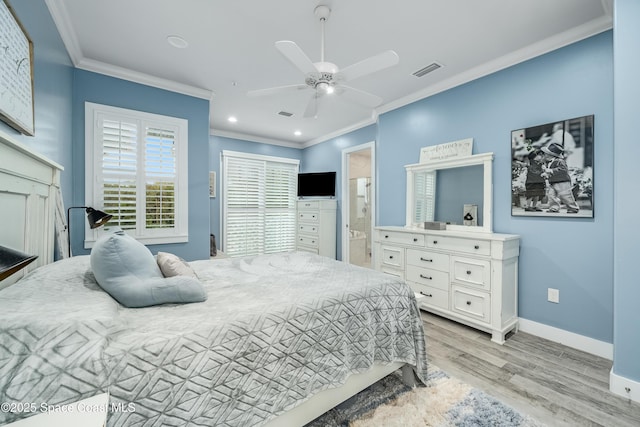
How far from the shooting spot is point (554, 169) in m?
2.41

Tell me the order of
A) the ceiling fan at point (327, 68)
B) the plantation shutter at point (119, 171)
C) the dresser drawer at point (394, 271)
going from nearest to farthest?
1. the ceiling fan at point (327, 68)
2. the plantation shutter at point (119, 171)
3. the dresser drawer at point (394, 271)

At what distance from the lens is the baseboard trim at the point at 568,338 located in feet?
7.16

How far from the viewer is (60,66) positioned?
90.3 inches

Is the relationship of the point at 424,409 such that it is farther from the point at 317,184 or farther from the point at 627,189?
the point at 317,184

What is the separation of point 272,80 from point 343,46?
1024 mm

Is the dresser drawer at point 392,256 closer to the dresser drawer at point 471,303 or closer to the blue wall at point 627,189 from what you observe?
the dresser drawer at point 471,303

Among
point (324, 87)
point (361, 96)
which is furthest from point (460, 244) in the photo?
point (324, 87)

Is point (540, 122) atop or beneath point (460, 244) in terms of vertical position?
atop

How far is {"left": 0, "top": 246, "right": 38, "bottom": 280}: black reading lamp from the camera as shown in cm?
66

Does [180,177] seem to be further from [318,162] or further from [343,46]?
[318,162]

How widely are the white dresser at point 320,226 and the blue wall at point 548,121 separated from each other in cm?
254

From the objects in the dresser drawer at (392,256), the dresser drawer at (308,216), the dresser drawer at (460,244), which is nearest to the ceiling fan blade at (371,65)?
the dresser drawer at (460,244)

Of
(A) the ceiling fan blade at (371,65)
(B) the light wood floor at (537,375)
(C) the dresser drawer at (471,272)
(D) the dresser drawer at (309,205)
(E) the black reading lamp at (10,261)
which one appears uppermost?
(A) the ceiling fan blade at (371,65)

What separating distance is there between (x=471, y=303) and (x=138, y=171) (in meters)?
3.91
